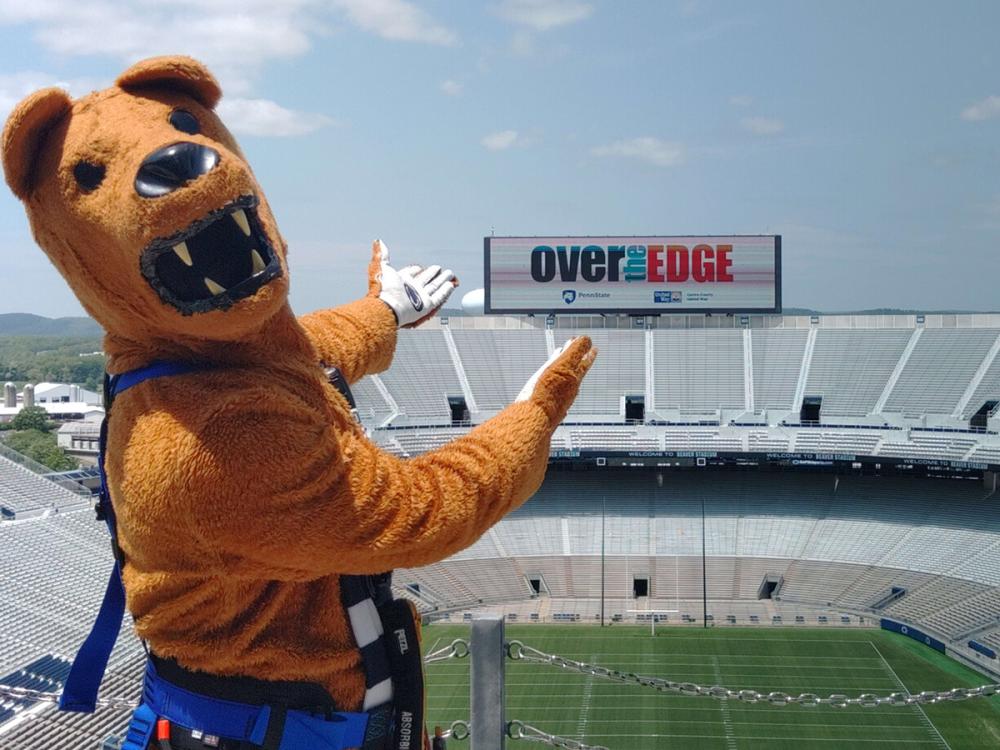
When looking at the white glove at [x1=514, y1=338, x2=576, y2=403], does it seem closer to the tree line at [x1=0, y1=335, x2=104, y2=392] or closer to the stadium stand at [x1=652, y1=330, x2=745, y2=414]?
the stadium stand at [x1=652, y1=330, x2=745, y2=414]

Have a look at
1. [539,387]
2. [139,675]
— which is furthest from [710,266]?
[539,387]

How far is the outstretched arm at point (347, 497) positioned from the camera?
76.2 inches

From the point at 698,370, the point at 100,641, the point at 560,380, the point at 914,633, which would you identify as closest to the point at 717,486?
the point at 698,370

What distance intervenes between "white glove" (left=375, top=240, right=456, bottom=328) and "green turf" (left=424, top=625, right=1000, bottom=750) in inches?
466

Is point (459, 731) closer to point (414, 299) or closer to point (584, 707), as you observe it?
point (414, 299)

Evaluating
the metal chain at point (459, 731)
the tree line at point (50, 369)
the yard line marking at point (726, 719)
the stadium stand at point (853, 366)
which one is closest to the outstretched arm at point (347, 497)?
the metal chain at point (459, 731)

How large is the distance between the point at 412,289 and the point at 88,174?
52.3 inches

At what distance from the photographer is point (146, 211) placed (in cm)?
189

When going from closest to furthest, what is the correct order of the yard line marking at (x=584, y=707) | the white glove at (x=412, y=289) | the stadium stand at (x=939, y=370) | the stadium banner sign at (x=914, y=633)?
the white glove at (x=412, y=289)
the yard line marking at (x=584, y=707)
the stadium banner sign at (x=914, y=633)
the stadium stand at (x=939, y=370)

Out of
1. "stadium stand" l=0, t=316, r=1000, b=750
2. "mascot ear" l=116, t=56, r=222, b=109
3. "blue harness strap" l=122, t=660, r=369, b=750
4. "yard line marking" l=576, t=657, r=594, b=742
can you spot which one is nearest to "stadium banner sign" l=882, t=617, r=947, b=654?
"stadium stand" l=0, t=316, r=1000, b=750

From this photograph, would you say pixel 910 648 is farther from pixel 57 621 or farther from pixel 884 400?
pixel 57 621

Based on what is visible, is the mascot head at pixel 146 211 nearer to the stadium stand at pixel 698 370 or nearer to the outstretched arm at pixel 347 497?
the outstretched arm at pixel 347 497

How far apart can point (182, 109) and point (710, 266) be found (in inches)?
1142

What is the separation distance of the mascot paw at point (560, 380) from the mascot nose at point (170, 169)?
0.89 meters
